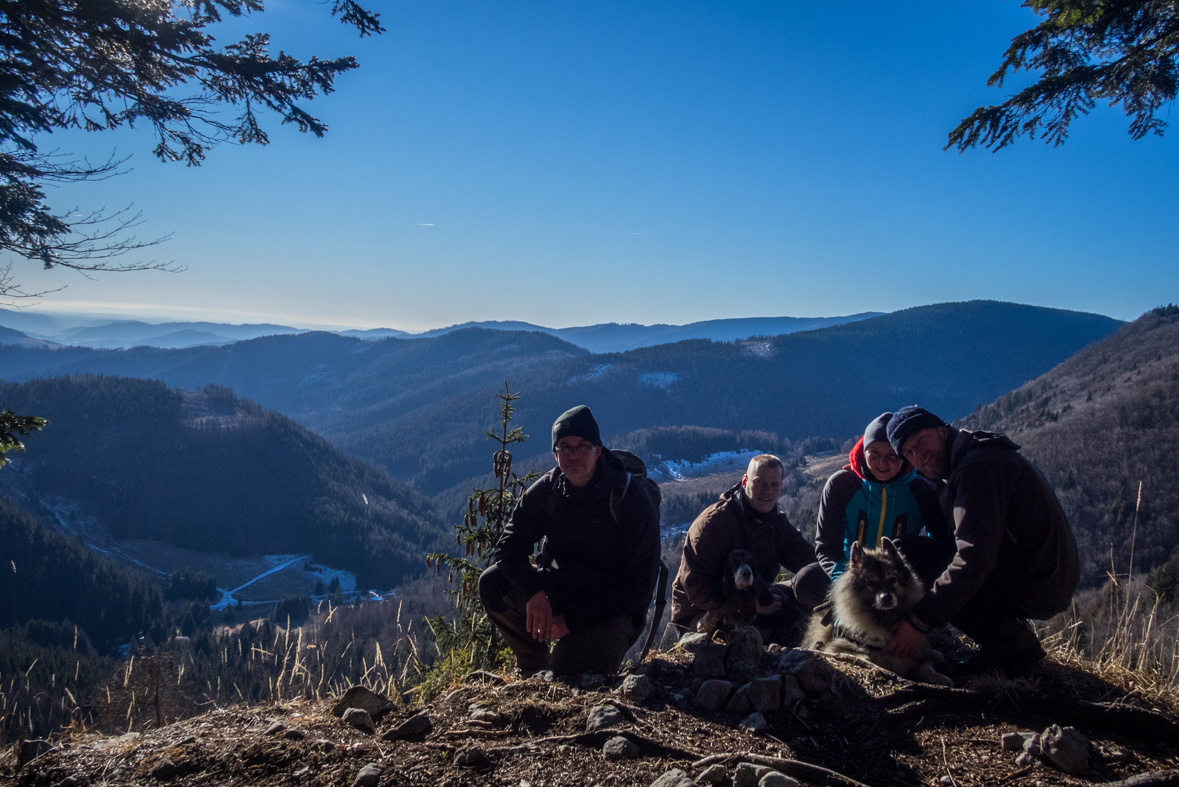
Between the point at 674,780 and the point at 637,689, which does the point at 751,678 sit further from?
the point at 674,780

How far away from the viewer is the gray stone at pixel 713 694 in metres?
3.05

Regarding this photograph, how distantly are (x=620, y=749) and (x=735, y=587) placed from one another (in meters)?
2.33

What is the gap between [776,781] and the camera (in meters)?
2.24

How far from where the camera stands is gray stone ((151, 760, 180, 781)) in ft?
8.61

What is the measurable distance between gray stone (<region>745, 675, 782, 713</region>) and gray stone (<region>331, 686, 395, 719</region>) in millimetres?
1879

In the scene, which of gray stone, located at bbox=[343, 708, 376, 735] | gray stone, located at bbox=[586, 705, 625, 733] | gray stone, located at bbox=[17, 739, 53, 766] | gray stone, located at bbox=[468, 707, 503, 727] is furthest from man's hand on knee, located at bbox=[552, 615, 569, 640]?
gray stone, located at bbox=[17, 739, 53, 766]

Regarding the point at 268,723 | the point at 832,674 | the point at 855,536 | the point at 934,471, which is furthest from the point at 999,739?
the point at 268,723

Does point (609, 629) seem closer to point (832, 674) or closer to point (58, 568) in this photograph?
point (832, 674)

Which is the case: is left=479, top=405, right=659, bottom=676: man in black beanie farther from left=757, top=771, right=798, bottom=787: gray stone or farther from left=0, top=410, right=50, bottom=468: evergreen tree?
left=0, top=410, right=50, bottom=468: evergreen tree

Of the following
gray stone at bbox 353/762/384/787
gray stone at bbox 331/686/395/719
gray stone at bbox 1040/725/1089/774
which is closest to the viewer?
gray stone at bbox 1040/725/1089/774

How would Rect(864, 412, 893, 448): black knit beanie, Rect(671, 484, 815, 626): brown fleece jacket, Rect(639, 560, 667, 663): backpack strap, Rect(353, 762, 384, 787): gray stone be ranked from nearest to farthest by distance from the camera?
Rect(353, 762, 384, 787): gray stone, Rect(639, 560, 667, 663): backpack strap, Rect(864, 412, 893, 448): black knit beanie, Rect(671, 484, 815, 626): brown fleece jacket

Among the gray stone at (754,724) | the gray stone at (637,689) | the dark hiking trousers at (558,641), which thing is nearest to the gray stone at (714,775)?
the gray stone at (754,724)

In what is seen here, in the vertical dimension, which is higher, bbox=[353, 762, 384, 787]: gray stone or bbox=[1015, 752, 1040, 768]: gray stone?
bbox=[1015, 752, 1040, 768]: gray stone

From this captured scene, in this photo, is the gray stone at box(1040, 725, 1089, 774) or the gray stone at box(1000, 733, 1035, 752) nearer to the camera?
the gray stone at box(1040, 725, 1089, 774)
